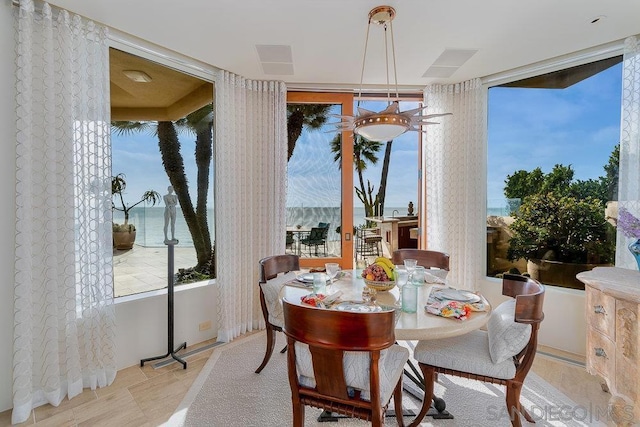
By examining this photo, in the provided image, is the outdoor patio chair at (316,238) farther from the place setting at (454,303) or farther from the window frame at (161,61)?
the place setting at (454,303)

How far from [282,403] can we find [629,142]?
3.48 m

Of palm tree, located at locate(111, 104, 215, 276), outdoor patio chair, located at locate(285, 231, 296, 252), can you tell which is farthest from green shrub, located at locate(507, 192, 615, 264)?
palm tree, located at locate(111, 104, 215, 276)

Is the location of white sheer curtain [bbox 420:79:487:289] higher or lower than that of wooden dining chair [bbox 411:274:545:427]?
higher

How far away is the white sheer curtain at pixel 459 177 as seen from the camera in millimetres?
3398

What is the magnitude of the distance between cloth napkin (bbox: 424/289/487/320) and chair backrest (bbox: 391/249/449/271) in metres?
0.94

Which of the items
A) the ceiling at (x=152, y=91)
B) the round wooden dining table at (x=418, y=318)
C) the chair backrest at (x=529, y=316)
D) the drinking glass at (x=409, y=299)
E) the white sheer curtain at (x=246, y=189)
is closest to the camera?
the round wooden dining table at (x=418, y=318)

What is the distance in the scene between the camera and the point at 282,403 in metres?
2.11

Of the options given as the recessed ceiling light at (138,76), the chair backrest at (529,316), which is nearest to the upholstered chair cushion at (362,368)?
the chair backrest at (529,316)

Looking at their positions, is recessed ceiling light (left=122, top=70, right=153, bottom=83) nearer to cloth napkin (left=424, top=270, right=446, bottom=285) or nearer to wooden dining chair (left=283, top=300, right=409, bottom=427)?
wooden dining chair (left=283, top=300, right=409, bottom=427)

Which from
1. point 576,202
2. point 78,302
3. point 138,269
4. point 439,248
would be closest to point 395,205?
point 439,248

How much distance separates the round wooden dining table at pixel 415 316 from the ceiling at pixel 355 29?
1957 mm

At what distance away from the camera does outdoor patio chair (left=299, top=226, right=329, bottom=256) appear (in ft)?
12.2

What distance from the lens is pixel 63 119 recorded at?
2146 millimetres

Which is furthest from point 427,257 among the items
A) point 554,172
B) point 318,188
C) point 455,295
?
point 554,172
